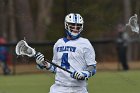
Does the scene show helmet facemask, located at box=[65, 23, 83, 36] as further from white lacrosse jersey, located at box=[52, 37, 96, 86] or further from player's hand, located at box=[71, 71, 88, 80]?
player's hand, located at box=[71, 71, 88, 80]

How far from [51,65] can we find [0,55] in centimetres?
1583

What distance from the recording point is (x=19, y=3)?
32.0m

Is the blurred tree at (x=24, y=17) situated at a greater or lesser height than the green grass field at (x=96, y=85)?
greater

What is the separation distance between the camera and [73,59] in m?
8.78

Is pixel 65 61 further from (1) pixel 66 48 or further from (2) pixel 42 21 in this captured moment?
(2) pixel 42 21

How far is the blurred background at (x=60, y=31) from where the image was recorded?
24.8 meters

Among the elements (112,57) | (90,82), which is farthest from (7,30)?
(90,82)

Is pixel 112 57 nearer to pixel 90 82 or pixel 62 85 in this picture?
pixel 90 82

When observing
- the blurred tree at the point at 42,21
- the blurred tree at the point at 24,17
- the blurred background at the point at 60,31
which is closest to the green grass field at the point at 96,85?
the blurred background at the point at 60,31

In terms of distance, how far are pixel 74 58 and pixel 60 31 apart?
2864 cm

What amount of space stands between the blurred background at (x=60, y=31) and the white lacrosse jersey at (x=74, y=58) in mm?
2489

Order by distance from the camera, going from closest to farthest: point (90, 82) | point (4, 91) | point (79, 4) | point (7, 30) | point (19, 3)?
1. point (4, 91)
2. point (90, 82)
3. point (79, 4)
4. point (19, 3)
5. point (7, 30)

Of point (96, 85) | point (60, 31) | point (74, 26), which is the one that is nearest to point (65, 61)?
point (74, 26)

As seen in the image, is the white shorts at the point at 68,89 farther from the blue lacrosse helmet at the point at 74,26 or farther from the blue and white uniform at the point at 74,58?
the blue lacrosse helmet at the point at 74,26
